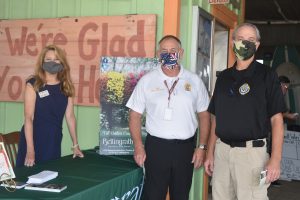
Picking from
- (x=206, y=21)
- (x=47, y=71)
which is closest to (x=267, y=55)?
(x=206, y=21)

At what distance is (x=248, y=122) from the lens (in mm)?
2184

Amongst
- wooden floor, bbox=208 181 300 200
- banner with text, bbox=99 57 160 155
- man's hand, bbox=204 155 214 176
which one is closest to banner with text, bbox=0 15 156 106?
banner with text, bbox=99 57 160 155

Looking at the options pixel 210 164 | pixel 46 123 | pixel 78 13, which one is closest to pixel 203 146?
pixel 210 164

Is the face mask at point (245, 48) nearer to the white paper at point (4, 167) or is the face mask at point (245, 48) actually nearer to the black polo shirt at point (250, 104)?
the black polo shirt at point (250, 104)

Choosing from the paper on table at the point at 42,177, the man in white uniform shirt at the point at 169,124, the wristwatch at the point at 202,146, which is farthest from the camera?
the wristwatch at the point at 202,146

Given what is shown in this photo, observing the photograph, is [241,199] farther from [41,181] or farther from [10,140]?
[10,140]

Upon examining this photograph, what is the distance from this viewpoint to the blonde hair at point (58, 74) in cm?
268

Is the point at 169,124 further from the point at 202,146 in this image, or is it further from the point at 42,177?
the point at 42,177

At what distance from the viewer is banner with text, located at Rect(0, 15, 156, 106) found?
132 inches

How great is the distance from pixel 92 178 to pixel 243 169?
2.62ft

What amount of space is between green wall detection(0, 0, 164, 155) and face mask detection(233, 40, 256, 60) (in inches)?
46.6

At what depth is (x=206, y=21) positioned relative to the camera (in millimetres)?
3676

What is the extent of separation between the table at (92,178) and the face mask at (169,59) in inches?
26.5

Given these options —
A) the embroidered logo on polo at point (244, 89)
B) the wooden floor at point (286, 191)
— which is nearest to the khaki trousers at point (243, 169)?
the embroidered logo on polo at point (244, 89)
